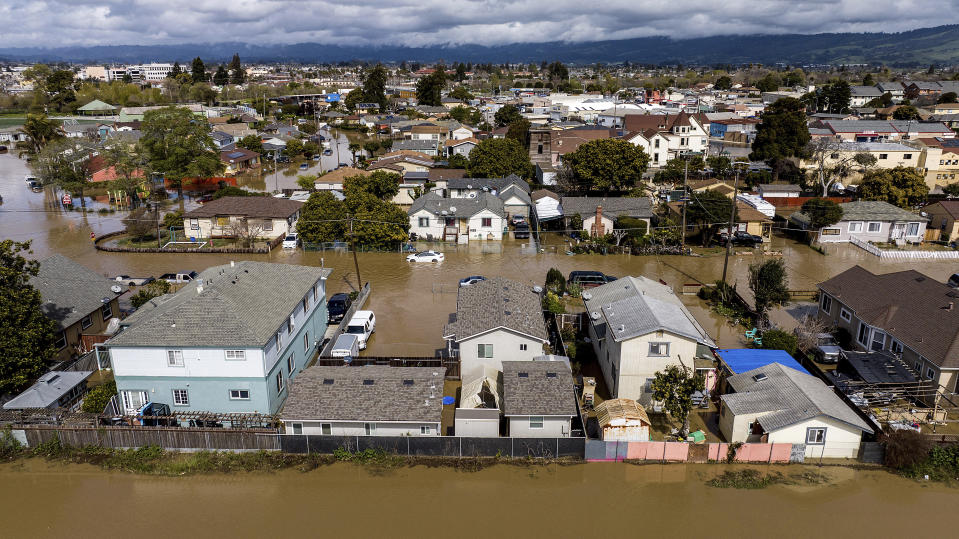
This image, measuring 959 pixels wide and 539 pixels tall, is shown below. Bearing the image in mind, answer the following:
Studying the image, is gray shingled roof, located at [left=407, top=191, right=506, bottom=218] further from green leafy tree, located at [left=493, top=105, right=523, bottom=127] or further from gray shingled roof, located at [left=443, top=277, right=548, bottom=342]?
green leafy tree, located at [left=493, top=105, right=523, bottom=127]

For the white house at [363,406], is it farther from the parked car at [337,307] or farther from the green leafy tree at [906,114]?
the green leafy tree at [906,114]

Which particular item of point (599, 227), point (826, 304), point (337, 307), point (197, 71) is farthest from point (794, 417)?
point (197, 71)

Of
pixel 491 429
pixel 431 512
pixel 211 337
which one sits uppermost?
pixel 211 337

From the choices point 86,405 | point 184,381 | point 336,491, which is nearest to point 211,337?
point 184,381

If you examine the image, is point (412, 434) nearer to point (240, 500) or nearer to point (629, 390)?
point (240, 500)

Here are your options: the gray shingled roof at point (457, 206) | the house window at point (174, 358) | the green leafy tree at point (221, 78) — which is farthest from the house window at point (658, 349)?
the green leafy tree at point (221, 78)
